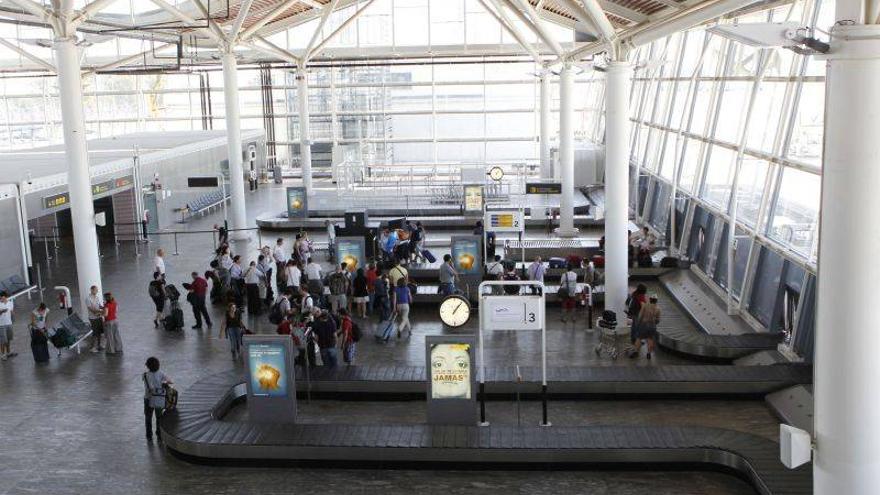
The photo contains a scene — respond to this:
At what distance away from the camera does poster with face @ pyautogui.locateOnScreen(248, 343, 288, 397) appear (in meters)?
13.6

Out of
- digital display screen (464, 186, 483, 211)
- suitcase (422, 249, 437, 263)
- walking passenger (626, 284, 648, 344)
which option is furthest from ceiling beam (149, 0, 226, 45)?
walking passenger (626, 284, 648, 344)

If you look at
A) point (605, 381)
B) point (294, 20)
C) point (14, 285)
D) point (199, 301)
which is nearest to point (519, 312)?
point (605, 381)

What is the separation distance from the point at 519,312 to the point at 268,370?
3.84 metres

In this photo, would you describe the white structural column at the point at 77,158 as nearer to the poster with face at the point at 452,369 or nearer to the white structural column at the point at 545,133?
the poster with face at the point at 452,369

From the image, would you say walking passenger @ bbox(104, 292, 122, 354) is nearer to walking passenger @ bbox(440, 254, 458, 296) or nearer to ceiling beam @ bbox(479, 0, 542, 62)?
walking passenger @ bbox(440, 254, 458, 296)

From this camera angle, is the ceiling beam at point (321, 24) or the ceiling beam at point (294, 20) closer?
the ceiling beam at point (321, 24)

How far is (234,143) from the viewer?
31453mm

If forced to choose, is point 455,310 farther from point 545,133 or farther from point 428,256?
point 545,133

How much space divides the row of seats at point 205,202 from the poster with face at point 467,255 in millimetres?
17873

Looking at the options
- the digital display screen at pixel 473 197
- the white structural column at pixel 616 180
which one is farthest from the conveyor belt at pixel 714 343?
the digital display screen at pixel 473 197

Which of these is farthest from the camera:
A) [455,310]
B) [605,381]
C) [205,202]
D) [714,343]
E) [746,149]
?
[205,202]

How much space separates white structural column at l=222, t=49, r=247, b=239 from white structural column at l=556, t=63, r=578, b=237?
10956mm

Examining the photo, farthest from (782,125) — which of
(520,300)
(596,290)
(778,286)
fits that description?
(520,300)

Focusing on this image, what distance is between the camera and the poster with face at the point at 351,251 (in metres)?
22.5
